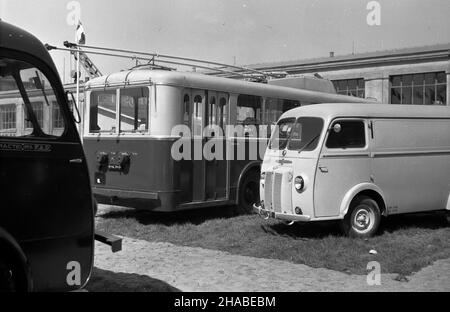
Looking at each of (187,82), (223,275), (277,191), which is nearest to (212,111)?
(187,82)

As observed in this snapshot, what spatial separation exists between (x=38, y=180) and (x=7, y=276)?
0.76m

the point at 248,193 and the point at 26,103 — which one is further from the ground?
the point at 26,103

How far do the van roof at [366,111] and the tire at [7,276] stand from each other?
5850 mm

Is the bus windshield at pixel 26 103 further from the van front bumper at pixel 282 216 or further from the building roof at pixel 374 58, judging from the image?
the building roof at pixel 374 58

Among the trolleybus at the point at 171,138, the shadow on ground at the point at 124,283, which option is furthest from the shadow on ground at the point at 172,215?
the shadow on ground at the point at 124,283

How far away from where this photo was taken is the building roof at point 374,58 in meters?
30.3

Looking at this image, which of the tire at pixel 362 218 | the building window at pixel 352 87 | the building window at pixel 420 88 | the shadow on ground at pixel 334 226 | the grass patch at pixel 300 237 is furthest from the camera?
the building window at pixel 352 87

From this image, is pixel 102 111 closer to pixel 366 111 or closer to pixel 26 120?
pixel 366 111

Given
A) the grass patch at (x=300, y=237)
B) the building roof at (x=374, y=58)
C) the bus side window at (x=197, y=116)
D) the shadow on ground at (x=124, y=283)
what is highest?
the building roof at (x=374, y=58)

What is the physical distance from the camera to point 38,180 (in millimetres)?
4172

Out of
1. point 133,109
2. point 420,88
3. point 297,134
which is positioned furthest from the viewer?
point 420,88

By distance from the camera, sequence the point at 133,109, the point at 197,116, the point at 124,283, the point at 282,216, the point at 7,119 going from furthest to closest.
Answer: the point at 197,116 < the point at 133,109 < the point at 282,216 < the point at 124,283 < the point at 7,119
